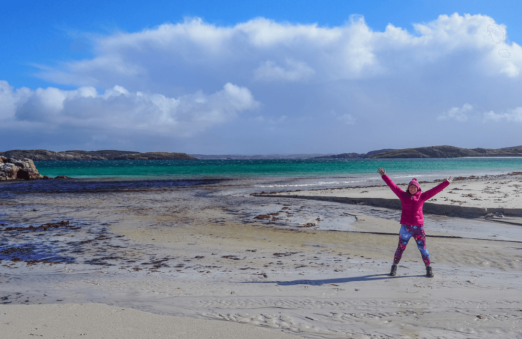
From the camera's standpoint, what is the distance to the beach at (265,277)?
4.43 metres

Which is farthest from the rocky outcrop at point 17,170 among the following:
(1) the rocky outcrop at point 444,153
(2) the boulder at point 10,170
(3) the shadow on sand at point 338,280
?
(1) the rocky outcrop at point 444,153

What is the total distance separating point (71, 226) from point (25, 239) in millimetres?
2188

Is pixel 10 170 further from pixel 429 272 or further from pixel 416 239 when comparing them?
pixel 429 272

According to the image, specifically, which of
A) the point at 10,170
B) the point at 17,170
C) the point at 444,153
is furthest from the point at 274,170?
the point at 444,153

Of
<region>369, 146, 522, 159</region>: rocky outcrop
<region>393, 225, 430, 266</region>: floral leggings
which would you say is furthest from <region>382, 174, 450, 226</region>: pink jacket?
<region>369, 146, 522, 159</region>: rocky outcrop

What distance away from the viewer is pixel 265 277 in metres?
6.42

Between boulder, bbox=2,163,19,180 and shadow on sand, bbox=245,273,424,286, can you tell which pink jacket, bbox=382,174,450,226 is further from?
boulder, bbox=2,163,19,180

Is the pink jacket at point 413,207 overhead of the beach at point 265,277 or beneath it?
overhead

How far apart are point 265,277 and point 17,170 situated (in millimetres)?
47601

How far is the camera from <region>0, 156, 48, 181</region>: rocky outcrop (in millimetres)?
41531

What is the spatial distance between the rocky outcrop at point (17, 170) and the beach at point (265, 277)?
35.8 m

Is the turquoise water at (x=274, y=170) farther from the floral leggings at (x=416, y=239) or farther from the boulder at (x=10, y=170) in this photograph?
the floral leggings at (x=416, y=239)

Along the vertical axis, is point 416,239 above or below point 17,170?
above

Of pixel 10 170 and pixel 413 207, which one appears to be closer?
pixel 413 207
